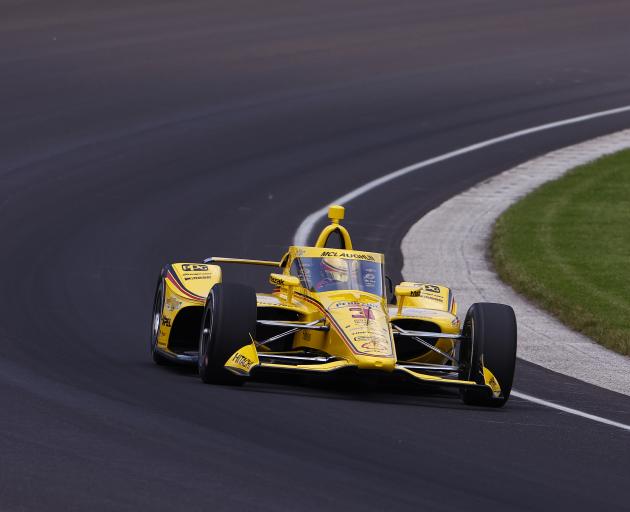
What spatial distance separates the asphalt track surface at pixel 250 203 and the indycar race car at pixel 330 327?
0.92 ft

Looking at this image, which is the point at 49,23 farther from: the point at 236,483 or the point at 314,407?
the point at 236,483

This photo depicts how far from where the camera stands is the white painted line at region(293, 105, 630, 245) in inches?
896

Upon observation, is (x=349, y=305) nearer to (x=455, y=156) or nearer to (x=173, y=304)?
(x=173, y=304)

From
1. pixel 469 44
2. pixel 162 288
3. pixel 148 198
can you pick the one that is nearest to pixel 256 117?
pixel 148 198

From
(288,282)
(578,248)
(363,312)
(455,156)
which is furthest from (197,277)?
(455,156)

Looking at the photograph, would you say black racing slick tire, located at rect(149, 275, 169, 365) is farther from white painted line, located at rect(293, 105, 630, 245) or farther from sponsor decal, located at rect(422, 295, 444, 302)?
white painted line, located at rect(293, 105, 630, 245)

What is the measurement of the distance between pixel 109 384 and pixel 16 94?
65.2 ft

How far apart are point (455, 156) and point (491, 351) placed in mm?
17132

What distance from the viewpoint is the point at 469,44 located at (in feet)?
124

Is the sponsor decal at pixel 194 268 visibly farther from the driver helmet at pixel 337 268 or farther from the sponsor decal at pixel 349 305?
the sponsor decal at pixel 349 305

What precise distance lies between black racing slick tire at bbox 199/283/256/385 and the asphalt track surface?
6.5 inches

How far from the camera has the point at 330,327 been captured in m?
12.6

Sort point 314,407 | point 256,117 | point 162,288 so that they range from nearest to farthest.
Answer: point 314,407
point 162,288
point 256,117

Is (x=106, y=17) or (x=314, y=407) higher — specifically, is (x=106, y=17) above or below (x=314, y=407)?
above
